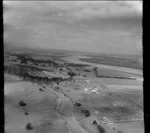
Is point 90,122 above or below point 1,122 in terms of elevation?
below

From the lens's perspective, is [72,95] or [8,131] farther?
[72,95]

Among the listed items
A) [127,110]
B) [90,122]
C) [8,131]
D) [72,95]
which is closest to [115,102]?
[127,110]

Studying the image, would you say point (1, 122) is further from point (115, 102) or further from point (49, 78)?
point (49, 78)
